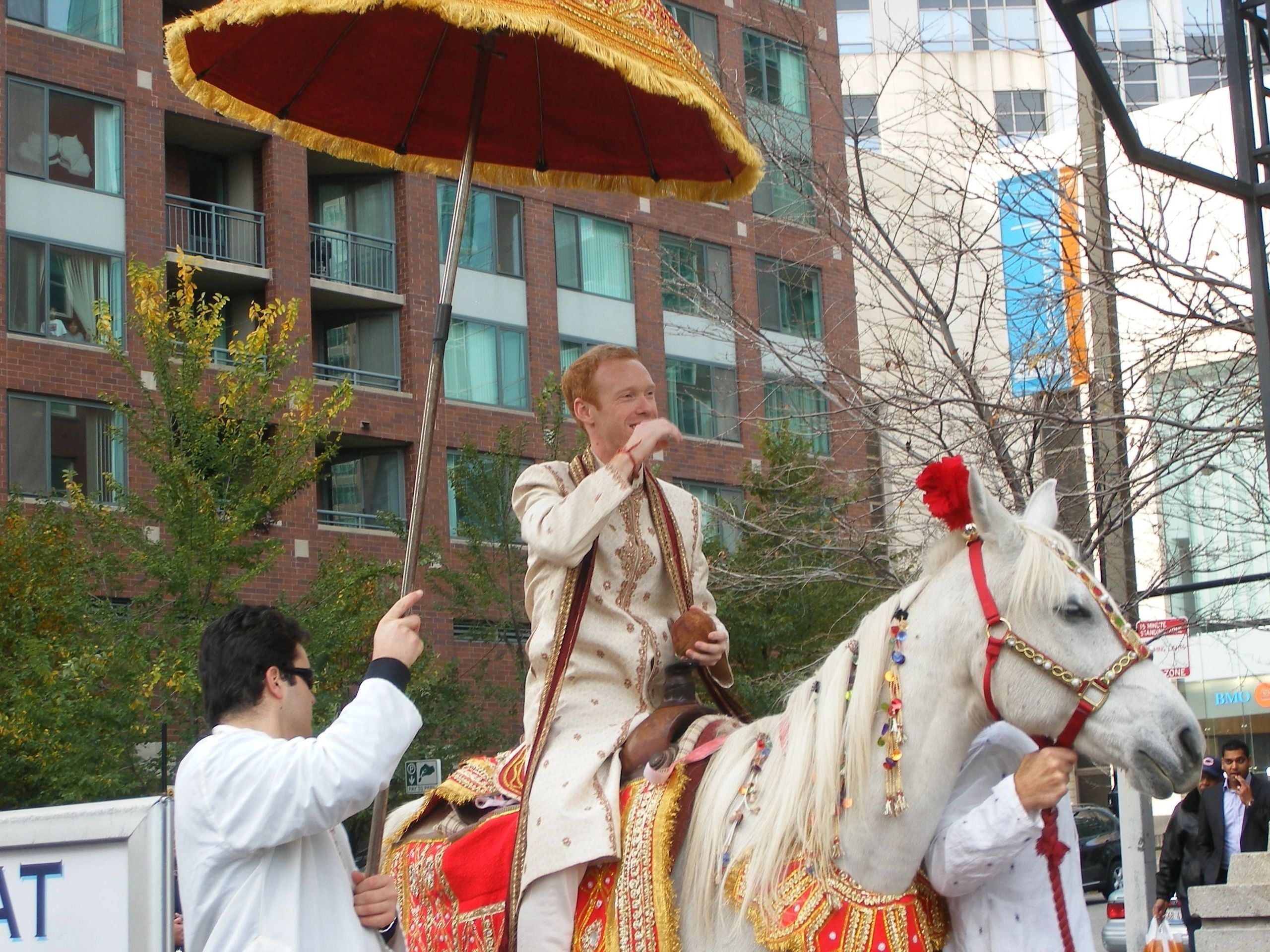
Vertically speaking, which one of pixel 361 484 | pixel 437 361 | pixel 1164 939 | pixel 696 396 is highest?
pixel 696 396

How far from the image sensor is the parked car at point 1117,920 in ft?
42.1

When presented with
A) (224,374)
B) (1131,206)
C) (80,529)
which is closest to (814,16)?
(224,374)

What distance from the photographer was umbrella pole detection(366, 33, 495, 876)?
4.34 m

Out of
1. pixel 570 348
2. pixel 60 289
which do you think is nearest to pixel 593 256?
pixel 570 348

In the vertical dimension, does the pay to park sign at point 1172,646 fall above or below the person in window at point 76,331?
below

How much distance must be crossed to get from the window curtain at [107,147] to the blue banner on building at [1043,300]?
21451 mm

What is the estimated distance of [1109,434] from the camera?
1028cm

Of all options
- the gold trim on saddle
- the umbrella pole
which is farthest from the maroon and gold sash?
the gold trim on saddle

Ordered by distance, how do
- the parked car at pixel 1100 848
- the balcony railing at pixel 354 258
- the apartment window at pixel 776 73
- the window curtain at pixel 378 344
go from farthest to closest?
the balcony railing at pixel 354 258 < the window curtain at pixel 378 344 < the parked car at pixel 1100 848 < the apartment window at pixel 776 73

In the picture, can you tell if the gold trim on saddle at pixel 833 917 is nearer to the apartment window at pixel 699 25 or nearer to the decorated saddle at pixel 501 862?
the decorated saddle at pixel 501 862

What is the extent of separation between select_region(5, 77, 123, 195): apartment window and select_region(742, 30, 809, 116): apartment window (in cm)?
1184

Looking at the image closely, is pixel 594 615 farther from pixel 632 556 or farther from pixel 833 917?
pixel 833 917

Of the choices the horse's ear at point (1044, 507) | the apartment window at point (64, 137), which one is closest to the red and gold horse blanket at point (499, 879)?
the horse's ear at point (1044, 507)

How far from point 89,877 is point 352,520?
29274 mm
